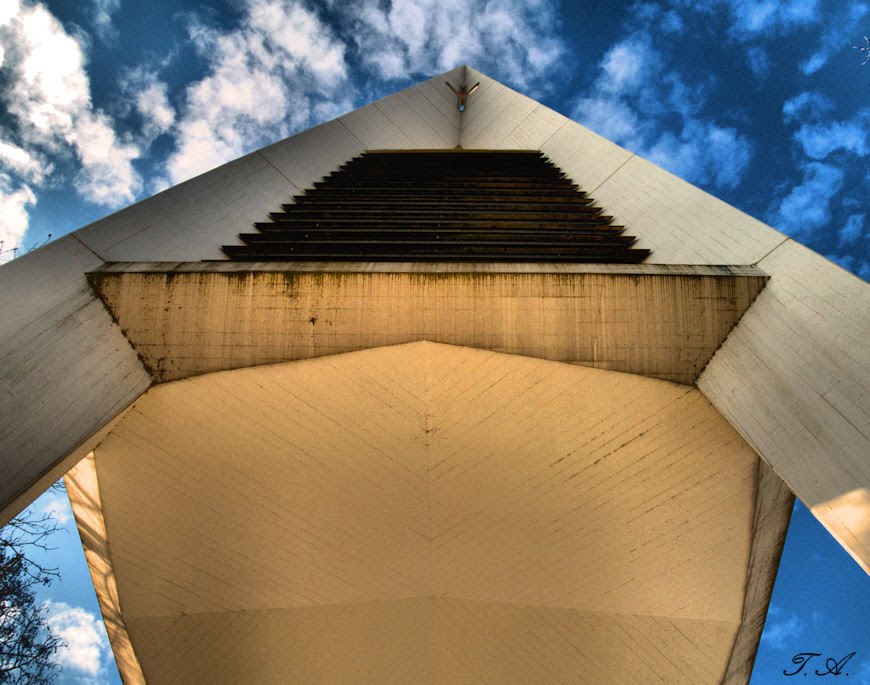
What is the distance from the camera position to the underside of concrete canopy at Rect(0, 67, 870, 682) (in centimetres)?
348

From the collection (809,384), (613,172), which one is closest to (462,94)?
(613,172)

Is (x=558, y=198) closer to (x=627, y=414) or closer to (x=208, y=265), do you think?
(x=627, y=414)

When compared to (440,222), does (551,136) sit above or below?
above

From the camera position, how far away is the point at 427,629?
5250 mm

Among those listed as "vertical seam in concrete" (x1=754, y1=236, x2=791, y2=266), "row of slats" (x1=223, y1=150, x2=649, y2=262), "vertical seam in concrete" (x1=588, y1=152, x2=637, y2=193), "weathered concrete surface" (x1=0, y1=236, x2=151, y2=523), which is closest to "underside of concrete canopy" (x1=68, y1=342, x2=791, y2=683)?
"weathered concrete surface" (x1=0, y1=236, x2=151, y2=523)

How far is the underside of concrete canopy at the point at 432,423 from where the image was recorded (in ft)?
11.4

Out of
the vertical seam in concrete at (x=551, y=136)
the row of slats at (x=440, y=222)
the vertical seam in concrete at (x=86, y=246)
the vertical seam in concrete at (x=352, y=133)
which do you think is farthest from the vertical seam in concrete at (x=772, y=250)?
the vertical seam in concrete at (x=352, y=133)

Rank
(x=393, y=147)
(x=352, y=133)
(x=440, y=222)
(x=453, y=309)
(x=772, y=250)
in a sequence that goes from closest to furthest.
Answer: (x=453, y=309), (x=772, y=250), (x=440, y=222), (x=352, y=133), (x=393, y=147)

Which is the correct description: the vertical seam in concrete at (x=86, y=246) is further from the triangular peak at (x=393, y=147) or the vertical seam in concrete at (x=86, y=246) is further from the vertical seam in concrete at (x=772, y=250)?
the vertical seam in concrete at (x=772, y=250)

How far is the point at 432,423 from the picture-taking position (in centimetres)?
430

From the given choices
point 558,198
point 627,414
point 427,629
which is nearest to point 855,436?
point 627,414

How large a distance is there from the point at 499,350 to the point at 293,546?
8.98ft

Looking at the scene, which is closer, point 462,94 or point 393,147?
point 393,147

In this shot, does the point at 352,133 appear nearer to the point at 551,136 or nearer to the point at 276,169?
the point at 276,169
